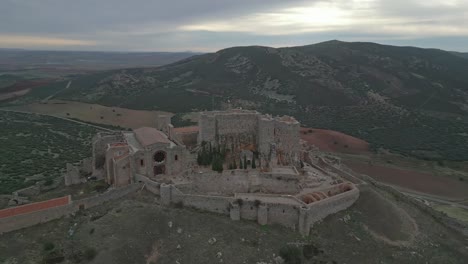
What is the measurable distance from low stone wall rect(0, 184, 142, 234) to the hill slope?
59715 mm

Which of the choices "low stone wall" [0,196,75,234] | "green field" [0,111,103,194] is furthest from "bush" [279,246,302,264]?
"green field" [0,111,103,194]

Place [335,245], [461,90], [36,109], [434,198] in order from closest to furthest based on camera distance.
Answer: [335,245] → [434,198] → [36,109] → [461,90]

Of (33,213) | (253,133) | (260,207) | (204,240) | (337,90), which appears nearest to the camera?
(204,240)

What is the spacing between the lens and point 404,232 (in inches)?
1350

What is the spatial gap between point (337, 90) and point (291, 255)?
9416cm

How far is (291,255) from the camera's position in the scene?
29141 mm

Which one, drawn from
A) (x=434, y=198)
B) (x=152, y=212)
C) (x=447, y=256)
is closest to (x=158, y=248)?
(x=152, y=212)

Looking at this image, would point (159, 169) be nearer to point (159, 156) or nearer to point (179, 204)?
point (159, 156)

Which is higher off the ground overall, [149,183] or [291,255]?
[149,183]

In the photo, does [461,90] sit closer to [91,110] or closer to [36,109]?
[91,110]

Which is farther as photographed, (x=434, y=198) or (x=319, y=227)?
(x=434, y=198)

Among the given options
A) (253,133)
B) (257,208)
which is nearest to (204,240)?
(257,208)

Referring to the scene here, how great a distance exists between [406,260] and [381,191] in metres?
13.5

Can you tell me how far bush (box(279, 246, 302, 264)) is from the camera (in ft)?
95.0
